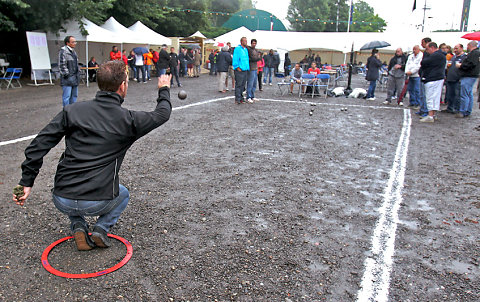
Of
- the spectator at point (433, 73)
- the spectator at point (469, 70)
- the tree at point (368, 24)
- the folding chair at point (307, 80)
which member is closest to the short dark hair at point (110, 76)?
the spectator at point (433, 73)

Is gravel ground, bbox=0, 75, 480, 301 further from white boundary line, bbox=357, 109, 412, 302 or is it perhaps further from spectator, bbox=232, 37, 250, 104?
spectator, bbox=232, 37, 250, 104

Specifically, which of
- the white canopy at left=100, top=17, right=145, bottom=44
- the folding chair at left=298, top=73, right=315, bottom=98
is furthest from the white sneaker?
the white canopy at left=100, top=17, right=145, bottom=44

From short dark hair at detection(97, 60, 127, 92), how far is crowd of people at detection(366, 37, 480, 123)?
860 centimetres

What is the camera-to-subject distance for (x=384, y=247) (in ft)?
11.6

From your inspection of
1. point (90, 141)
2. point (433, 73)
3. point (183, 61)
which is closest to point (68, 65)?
point (90, 141)

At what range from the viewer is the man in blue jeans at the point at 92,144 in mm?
2932

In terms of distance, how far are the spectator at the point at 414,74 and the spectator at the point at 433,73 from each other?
1595 millimetres

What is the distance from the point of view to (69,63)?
8.83 metres

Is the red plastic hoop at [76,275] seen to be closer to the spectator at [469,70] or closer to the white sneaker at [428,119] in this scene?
the white sneaker at [428,119]

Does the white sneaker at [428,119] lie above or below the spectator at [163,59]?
below

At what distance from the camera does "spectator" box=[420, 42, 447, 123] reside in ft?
31.1

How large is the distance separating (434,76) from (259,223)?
758 cm

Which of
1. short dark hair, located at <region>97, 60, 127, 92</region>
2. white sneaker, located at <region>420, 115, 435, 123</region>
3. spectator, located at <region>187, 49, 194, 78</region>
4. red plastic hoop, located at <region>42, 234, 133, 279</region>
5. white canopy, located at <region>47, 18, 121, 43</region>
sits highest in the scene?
white canopy, located at <region>47, 18, 121, 43</region>

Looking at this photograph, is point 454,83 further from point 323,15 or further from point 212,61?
point 323,15
